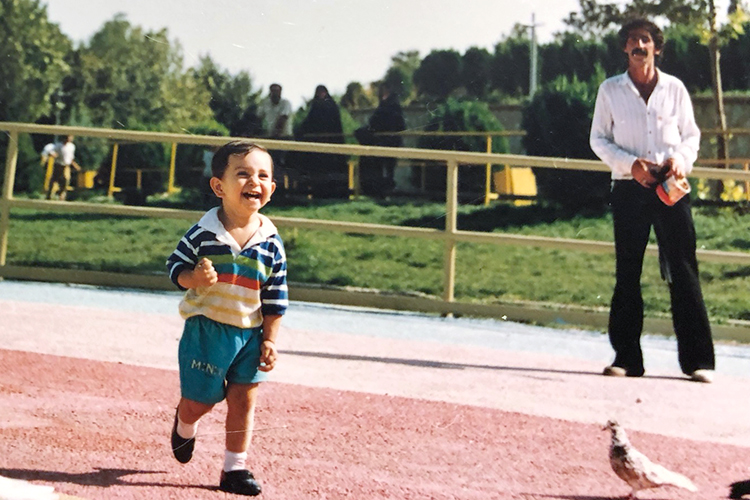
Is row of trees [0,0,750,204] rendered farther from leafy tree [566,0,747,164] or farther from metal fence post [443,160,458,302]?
metal fence post [443,160,458,302]

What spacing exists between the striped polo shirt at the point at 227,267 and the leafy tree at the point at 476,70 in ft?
6.36

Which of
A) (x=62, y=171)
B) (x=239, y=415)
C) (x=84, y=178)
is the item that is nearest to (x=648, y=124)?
(x=239, y=415)

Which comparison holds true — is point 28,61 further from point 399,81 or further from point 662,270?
point 662,270

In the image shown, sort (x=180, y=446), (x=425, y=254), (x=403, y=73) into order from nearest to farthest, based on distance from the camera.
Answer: (x=180, y=446)
(x=403, y=73)
(x=425, y=254)

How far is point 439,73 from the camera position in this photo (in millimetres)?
4973

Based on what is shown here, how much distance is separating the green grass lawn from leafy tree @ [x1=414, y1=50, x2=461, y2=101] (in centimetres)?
148

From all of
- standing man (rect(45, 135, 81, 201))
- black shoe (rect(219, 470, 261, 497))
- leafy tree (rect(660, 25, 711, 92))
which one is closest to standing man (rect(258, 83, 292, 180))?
A: black shoe (rect(219, 470, 261, 497))

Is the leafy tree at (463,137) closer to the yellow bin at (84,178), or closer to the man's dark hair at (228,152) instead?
the man's dark hair at (228,152)

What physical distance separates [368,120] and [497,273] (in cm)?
493

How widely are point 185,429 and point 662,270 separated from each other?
2645 mm

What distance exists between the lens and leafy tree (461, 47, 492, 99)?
4.64 metres

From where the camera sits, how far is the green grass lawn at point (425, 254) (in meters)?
6.93

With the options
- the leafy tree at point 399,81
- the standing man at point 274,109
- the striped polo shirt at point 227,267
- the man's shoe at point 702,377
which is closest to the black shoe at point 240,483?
the striped polo shirt at point 227,267

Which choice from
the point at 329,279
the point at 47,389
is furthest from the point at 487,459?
the point at 329,279
